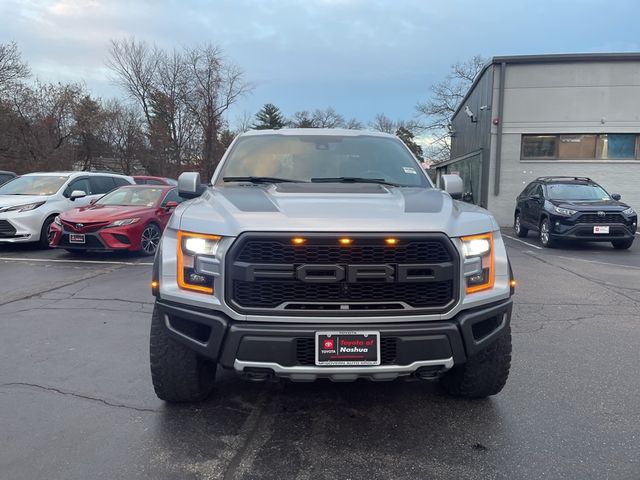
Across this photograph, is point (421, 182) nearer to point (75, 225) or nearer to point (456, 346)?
point (456, 346)

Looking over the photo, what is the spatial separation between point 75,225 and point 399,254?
810 centimetres

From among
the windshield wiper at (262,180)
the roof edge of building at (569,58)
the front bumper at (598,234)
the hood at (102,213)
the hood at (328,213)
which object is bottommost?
the front bumper at (598,234)

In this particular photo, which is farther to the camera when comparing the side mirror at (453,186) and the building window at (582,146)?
the building window at (582,146)

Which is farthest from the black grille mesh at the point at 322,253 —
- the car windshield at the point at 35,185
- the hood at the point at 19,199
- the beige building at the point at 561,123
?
the beige building at the point at 561,123

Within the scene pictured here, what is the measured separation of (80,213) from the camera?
30.1 feet

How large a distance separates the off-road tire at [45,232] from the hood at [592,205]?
11.6 metres

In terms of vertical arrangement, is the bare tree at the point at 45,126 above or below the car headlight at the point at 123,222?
above

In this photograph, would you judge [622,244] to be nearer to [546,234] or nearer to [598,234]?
[598,234]

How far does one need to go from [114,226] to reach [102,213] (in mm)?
433

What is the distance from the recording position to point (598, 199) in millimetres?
11852

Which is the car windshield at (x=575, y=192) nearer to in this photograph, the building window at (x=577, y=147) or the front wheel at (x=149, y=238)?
the building window at (x=577, y=147)

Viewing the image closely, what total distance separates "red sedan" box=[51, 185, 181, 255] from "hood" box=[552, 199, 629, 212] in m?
8.94

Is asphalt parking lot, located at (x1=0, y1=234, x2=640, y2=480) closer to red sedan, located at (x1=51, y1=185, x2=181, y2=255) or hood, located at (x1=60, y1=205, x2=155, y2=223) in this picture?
red sedan, located at (x1=51, y1=185, x2=181, y2=255)

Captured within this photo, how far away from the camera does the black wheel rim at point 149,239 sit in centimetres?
947
